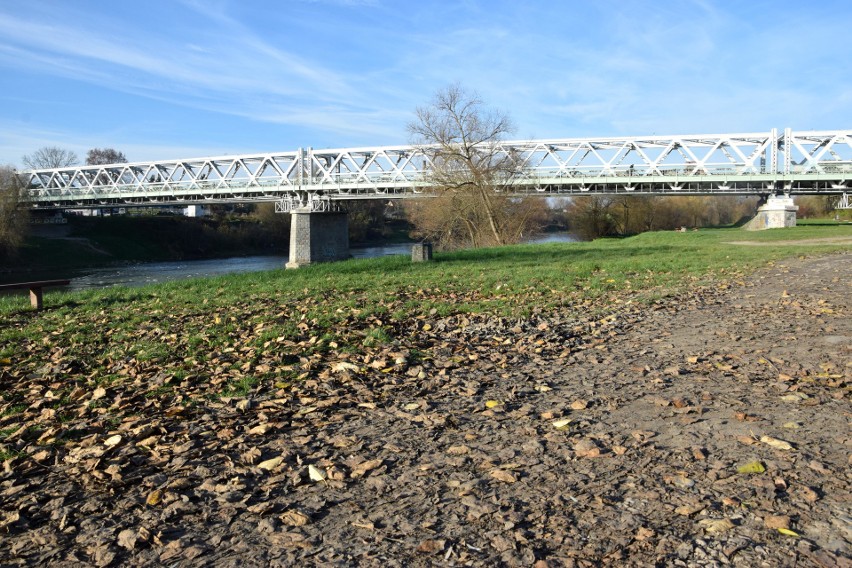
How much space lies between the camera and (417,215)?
148 ft

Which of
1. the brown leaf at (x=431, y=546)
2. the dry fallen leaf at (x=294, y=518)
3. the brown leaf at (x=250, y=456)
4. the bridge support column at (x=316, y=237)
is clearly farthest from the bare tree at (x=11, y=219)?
the brown leaf at (x=431, y=546)

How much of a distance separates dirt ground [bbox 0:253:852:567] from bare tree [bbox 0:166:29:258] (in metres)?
61.1

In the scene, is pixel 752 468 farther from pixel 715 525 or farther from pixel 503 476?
pixel 503 476

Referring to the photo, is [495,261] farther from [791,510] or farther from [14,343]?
[791,510]

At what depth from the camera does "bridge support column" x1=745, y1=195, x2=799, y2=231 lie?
55156 mm

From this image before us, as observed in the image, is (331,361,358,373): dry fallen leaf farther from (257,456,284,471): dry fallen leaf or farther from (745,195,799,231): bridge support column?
(745,195,799,231): bridge support column

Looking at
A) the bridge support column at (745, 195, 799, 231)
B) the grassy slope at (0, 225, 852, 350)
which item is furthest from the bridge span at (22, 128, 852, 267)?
the grassy slope at (0, 225, 852, 350)

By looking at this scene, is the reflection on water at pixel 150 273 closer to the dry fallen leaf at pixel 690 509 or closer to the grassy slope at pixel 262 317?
the grassy slope at pixel 262 317

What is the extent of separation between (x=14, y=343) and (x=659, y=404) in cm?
801

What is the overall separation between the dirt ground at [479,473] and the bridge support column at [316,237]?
57.4 metres

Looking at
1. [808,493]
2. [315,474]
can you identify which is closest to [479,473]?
[315,474]

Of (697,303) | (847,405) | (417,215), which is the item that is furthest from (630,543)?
(417,215)

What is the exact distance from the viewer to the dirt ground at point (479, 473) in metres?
3.03

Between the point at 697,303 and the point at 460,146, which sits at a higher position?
the point at 460,146
